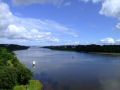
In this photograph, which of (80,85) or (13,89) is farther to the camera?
(80,85)

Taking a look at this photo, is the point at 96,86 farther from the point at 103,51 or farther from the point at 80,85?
the point at 103,51

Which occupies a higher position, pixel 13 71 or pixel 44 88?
pixel 13 71

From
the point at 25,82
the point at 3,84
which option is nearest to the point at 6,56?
the point at 25,82

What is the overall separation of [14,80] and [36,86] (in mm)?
3973

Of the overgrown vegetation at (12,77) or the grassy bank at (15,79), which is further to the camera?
the overgrown vegetation at (12,77)

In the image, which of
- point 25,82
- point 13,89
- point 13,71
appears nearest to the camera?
point 13,89

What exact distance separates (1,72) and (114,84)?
2231 centimetres

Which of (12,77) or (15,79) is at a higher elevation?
(12,77)

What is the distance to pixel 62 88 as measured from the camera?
46.9 m

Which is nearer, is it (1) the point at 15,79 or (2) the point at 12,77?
(2) the point at 12,77

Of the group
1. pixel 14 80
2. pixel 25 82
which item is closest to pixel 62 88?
pixel 25 82

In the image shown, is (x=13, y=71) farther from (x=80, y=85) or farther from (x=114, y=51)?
(x=114, y=51)

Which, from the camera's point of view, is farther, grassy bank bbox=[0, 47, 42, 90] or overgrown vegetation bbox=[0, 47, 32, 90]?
overgrown vegetation bbox=[0, 47, 32, 90]

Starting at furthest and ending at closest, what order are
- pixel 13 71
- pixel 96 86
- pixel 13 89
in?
pixel 96 86 → pixel 13 71 → pixel 13 89
